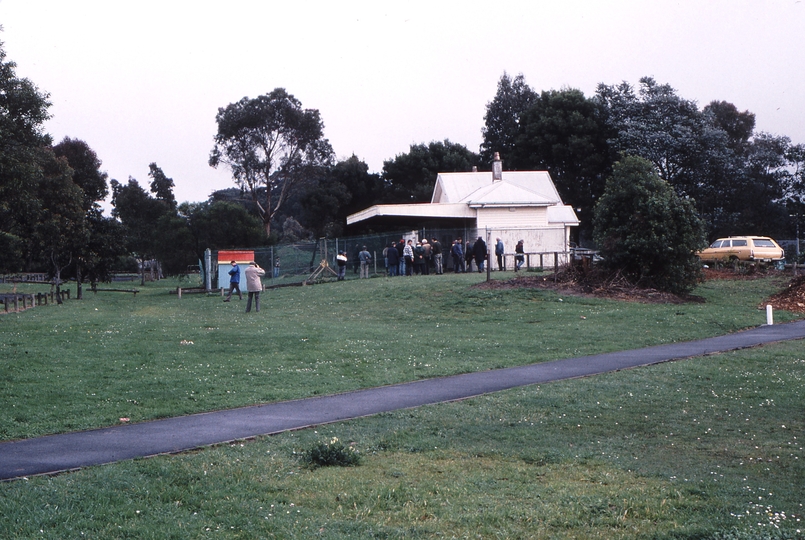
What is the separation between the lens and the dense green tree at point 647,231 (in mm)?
23609

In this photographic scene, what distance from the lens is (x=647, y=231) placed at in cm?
2380

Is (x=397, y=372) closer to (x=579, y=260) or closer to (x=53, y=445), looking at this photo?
(x=53, y=445)

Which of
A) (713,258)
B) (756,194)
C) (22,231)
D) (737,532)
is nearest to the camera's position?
(737,532)

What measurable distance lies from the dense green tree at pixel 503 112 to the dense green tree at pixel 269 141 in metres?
16.3

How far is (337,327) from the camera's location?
60.6 ft

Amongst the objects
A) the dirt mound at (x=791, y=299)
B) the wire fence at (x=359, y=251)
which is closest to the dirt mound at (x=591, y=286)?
the dirt mound at (x=791, y=299)

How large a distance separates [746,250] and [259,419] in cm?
3651

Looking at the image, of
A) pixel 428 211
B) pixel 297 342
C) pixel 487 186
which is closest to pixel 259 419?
pixel 297 342

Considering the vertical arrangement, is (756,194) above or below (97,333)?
above

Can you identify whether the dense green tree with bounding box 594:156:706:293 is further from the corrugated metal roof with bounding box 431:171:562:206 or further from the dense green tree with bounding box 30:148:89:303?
the dense green tree with bounding box 30:148:89:303

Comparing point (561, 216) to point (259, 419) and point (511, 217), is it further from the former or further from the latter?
point (259, 419)

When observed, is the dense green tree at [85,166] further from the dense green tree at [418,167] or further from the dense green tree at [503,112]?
the dense green tree at [503,112]

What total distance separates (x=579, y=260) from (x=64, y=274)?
2490 cm

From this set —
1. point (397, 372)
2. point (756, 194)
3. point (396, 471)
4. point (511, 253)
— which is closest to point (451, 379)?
point (397, 372)
